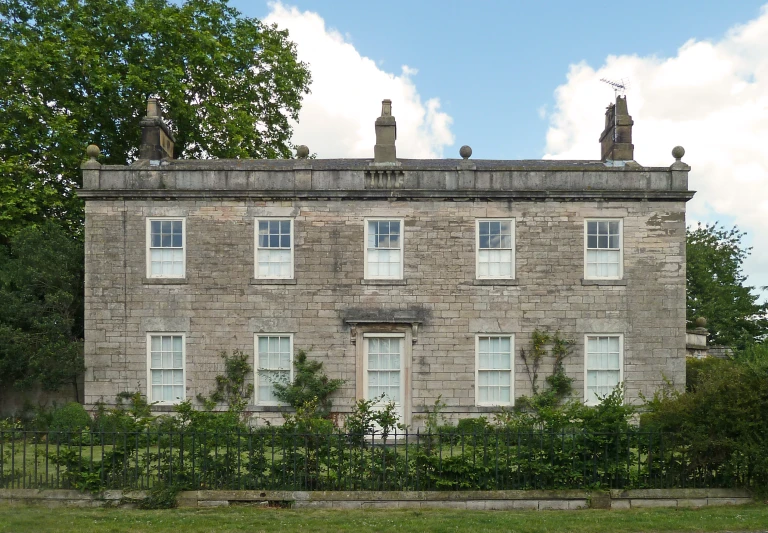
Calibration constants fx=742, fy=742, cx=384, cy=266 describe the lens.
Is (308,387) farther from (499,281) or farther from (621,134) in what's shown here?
(621,134)

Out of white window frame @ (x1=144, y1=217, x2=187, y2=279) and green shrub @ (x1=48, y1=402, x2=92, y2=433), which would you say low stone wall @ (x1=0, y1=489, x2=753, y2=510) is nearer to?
green shrub @ (x1=48, y1=402, x2=92, y2=433)

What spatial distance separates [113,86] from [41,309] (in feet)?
30.4

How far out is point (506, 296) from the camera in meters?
20.2

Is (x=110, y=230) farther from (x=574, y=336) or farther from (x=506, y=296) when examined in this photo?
(x=574, y=336)

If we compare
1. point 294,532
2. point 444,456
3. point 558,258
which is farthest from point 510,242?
point 294,532

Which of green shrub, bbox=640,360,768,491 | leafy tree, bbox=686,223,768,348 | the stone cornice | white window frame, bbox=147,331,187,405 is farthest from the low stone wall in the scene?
leafy tree, bbox=686,223,768,348

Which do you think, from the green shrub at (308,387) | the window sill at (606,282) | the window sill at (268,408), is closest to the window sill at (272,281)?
the green shrub at (308,387)

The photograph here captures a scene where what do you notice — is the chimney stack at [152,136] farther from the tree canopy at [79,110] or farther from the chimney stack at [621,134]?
the chimney stack at [621,134]

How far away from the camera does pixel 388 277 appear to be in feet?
66.8

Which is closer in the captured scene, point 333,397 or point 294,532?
point 294,532

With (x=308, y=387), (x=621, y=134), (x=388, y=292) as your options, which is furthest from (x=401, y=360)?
(x=621, y=134)

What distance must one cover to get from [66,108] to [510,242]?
16952 mm

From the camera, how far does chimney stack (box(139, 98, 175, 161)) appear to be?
2205 centimetres

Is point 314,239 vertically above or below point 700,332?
above
